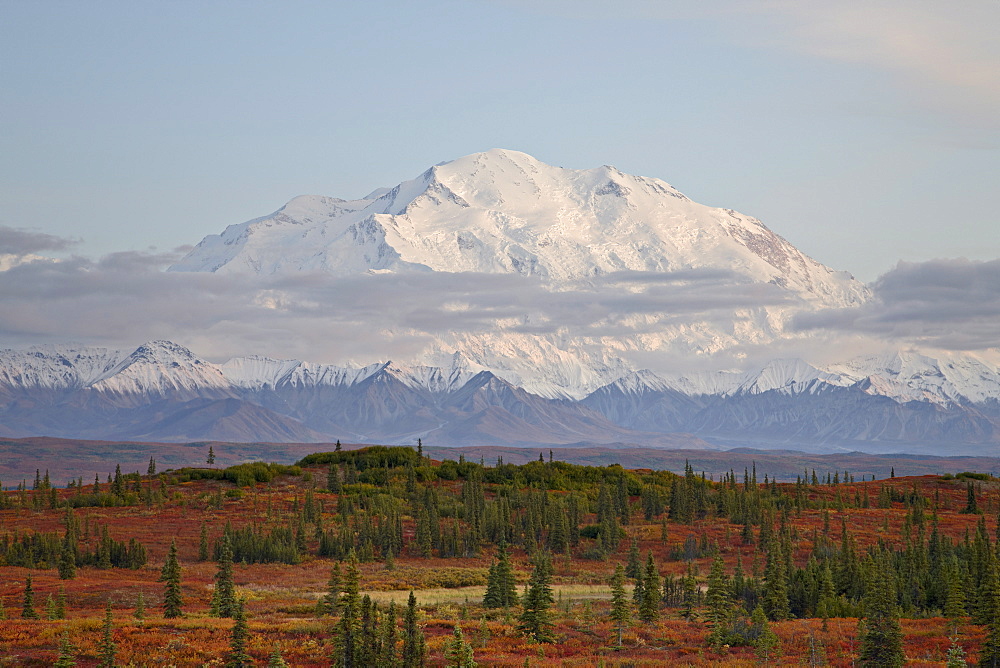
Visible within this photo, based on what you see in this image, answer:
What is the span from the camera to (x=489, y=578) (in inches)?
2876

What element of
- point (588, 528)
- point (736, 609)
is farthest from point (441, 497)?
point (736, 609)

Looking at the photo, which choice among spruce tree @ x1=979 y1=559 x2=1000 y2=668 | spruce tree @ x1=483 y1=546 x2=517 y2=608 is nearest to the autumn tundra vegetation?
spruce tree @ x1=979 y1=559 x2=1000 y2=668

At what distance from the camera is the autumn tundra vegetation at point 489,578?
171 feet

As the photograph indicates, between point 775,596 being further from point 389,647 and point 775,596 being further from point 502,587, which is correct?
point 389,647

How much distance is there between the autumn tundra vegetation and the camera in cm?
5206

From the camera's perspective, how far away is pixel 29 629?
180ft

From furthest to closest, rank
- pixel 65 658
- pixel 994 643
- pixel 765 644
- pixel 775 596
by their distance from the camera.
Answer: pixel 775 596
pixel 765 644
pixel 994 643
pixel 65 658

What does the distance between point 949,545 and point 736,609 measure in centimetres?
3701

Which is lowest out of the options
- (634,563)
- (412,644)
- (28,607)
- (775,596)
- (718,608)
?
(28,607)

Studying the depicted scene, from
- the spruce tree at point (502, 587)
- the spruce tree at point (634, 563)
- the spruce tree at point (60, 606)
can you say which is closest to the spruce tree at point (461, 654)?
the spruce tree at point (502, 587)

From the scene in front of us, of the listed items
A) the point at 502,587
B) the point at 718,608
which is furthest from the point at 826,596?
the point at 502,587

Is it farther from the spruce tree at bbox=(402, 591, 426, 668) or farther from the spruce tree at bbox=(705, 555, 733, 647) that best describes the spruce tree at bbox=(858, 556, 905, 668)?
the spruce tree at bbox=(402, 591, 426, 668)

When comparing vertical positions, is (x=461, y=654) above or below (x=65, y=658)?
above

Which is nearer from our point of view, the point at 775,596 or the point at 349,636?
the point at 349,636
